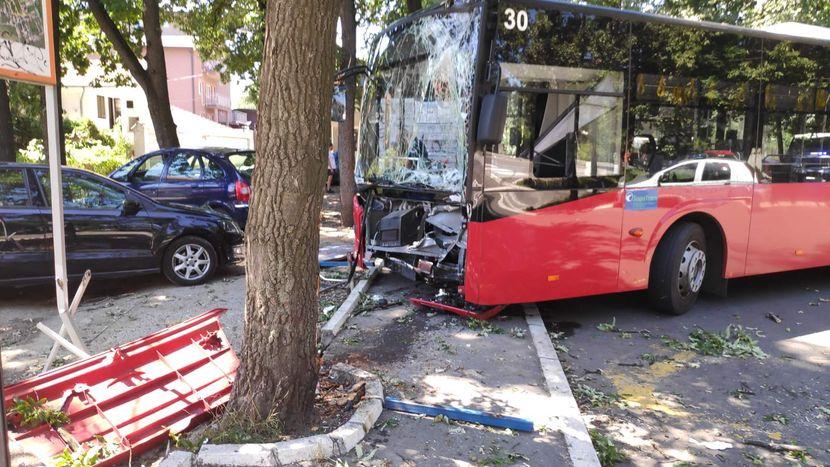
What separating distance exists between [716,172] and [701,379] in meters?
2.73

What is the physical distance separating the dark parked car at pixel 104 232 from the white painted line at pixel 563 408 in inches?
170

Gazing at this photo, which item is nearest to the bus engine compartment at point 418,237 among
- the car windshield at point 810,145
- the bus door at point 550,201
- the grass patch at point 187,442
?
the bus door at point 550,201

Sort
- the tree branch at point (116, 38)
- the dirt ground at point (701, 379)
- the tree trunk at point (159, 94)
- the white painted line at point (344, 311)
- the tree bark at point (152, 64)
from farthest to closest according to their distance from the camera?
1. the tree trunk at point (159, 94)
2. the tree bark at point (152, 64)
3. the tree branch at point (116, 38)
4. the white painted line at point (344, 311)
5. the dirt ground at point (701, 379)

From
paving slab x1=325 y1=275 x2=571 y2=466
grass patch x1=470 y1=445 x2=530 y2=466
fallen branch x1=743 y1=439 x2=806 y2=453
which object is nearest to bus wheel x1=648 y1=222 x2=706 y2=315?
paving slab x1=325 y1=275 x2=571 y2=466

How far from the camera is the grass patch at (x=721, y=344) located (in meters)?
5.68

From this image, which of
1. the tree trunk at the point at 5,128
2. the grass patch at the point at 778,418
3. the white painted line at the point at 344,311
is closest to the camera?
the grass patch at the point at 778,418

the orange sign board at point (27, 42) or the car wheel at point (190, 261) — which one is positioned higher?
the orange sign board at point (27, 42)

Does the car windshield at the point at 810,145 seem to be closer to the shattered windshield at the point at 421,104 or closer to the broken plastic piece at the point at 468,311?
the broken plastic piece at the point at 468,311

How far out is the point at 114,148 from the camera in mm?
26281

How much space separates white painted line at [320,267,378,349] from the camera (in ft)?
18.3

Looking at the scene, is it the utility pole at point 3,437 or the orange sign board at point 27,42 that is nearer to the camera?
the utility pole at point 3,437

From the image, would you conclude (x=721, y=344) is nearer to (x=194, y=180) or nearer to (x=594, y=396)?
(x=594, y=396)

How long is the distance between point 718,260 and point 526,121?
321cm

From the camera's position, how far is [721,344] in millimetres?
5824
